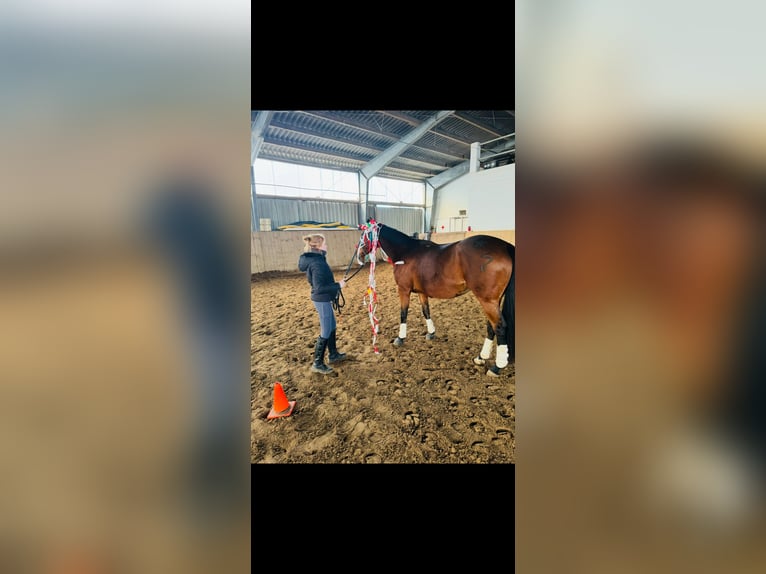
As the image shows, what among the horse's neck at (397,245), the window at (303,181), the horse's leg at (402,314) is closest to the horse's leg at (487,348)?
the horse's leg at (402,314)

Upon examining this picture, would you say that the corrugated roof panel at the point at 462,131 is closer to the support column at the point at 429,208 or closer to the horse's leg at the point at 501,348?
the support column at the point at 429,208

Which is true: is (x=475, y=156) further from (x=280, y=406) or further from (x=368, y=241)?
(x=280, y=406)

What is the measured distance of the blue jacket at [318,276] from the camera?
1.52 metres

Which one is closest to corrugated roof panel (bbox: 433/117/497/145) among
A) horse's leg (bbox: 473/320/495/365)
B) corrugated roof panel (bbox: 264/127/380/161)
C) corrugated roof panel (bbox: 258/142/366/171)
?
corrugated roof panel (bbox: 264/127/380/161)

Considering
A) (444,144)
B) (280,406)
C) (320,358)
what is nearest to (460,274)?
(444,144)

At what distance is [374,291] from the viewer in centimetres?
179

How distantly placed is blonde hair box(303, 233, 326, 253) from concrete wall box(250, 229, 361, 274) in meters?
0.03
